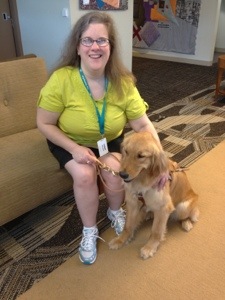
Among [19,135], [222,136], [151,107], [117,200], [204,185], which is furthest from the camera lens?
[151,107]

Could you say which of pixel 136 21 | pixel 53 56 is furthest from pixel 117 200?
pixel 136 21

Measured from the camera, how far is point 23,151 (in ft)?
5.88

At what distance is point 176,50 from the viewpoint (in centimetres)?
616

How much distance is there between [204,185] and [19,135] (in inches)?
55.9

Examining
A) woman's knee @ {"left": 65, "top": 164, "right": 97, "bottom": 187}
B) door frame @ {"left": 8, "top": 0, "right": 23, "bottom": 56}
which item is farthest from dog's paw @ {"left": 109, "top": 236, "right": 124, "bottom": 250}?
door frame @ {"left": 8, "top": 0, "right": 23, "bottom": 56}

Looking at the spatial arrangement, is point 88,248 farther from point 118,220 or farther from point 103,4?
point 103,4

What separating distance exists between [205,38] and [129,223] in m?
5.13

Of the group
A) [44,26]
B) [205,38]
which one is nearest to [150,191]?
[44,26]

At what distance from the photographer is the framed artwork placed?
3.91m

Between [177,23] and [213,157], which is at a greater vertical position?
[177,23]

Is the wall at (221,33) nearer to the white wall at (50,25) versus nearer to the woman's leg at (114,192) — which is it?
the white wall at (50,25)

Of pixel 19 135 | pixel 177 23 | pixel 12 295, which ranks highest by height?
pixel 177 23

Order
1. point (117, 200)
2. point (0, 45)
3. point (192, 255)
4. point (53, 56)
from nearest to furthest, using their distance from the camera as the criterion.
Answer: point (192, 255), point (117, 200), point (53, 56), point (0, 45)

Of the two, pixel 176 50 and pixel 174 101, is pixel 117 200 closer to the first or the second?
pixel 174 101
